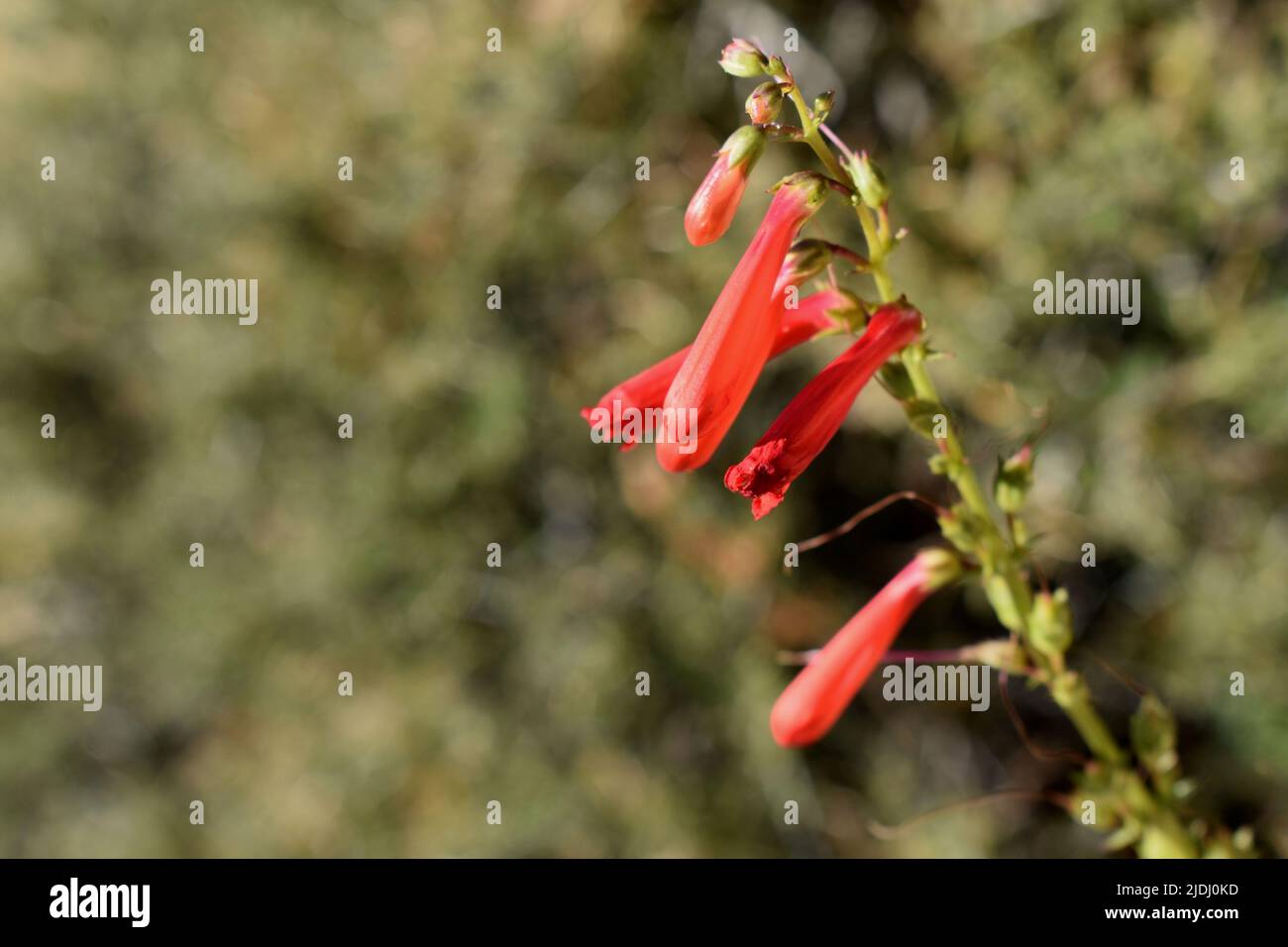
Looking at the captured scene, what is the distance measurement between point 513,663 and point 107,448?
6.47 feet

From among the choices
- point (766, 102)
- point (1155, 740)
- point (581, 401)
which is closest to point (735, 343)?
point (766, 102)

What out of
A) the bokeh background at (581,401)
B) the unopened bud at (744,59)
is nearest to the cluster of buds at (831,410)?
the unopened bud at (744,59)

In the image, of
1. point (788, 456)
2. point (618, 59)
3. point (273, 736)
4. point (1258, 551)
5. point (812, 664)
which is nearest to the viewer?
point (788, 456)

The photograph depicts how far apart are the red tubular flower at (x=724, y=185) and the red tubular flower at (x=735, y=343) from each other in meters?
0.04

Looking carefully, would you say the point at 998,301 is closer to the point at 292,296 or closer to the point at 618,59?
the point at 618,59

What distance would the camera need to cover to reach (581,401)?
321 centimetres

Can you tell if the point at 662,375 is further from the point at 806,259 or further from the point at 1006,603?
the point at 1006,603

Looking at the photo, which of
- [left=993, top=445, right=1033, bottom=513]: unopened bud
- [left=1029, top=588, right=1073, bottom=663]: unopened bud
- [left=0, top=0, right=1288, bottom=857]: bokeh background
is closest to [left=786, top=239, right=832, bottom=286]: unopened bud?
[left=993, top=445, right=1033, bottom=513]: unopened bud

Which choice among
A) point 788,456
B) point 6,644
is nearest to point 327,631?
point 6,644

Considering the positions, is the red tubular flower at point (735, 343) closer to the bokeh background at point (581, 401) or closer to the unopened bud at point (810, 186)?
the unopened bud at point (810, 186)

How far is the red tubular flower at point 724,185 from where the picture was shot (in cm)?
110

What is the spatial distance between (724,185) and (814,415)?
0.27 meters

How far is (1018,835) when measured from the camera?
3088 mm

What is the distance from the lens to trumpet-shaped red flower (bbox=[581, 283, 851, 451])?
1.23 meters
